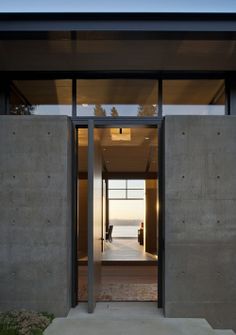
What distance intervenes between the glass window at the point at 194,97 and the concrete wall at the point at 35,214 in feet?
5.80

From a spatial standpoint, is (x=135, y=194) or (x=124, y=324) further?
(x=135, y=194)

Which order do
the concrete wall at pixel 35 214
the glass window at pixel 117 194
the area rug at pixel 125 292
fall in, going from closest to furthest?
1. the concrete wall at pixel 35 214
2. the area rug at pixel 125 292
3. the glass window at pixel 117 194

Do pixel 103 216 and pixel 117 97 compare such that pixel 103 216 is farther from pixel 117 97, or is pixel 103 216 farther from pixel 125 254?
pixel 117 97

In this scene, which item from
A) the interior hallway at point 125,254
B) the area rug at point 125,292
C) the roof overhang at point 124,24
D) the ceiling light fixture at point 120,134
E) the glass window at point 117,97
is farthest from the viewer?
the interior hallway at point 125,254

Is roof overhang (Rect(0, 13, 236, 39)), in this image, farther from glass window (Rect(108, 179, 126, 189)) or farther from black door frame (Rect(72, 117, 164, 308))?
glass window (Rect(108, 179, 126, 189))

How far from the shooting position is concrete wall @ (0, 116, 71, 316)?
527 cm

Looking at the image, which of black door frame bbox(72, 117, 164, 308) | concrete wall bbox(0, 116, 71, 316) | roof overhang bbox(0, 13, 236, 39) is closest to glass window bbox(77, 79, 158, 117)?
black door frame bbox(72, 117, 164, 308)

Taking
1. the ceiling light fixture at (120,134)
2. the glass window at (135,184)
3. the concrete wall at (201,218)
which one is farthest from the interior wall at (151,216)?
the glass window at (135,184)

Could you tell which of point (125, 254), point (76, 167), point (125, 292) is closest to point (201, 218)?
point (76, 167)

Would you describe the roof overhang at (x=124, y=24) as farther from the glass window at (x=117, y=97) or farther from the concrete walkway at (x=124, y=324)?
the concrete walkway at (x=124, y=324)

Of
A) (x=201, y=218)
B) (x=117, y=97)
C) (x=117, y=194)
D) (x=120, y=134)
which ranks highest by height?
(x=117, y=97)

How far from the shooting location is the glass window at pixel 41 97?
615 centimetres

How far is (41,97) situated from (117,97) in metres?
1.23

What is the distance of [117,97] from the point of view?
620 cm
